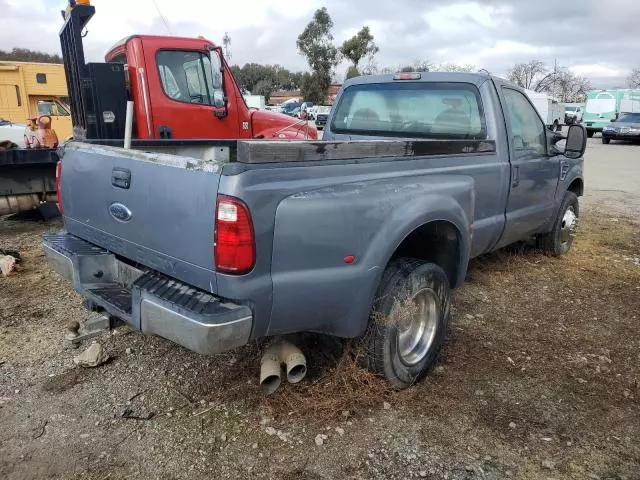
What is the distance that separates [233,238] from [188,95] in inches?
187

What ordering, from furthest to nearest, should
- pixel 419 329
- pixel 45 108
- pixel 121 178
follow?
1. pixel 45 108
2. pixel 419 329
3. pixel 121 178

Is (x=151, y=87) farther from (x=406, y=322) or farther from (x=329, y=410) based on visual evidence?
(x=329, y=410)

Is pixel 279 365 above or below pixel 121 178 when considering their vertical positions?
below

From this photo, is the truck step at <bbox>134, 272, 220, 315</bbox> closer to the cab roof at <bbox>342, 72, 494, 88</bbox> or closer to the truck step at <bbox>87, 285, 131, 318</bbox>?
the truck step at <bbox>87, 285, 131, 318</bbox>

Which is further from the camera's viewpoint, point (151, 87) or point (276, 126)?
point (276, 126)

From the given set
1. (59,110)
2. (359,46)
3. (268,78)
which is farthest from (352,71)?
(59,110)

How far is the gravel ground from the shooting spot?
2.54 metres

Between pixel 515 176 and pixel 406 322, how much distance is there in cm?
181

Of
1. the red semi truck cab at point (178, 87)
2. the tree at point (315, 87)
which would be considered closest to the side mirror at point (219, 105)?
the red semi truck cab at point (178, 87)

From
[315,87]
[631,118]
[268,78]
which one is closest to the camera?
Result: [631,118]

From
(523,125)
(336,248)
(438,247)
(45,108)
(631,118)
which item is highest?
(45,108)

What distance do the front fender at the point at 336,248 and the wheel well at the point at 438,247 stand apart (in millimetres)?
Answer: 483

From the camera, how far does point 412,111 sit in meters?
4.53

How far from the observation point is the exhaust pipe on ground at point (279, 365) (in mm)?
2795
